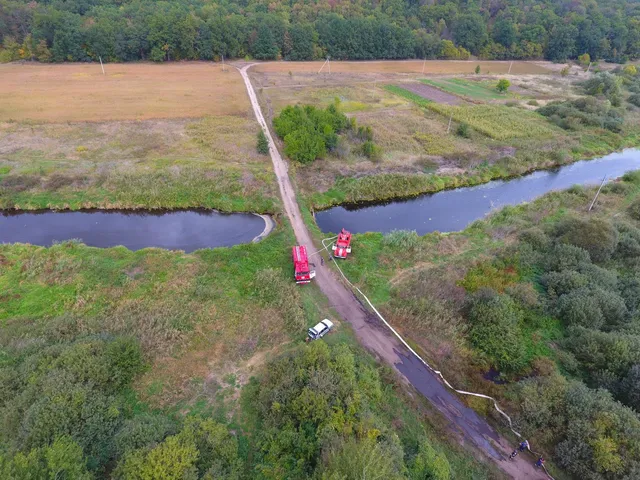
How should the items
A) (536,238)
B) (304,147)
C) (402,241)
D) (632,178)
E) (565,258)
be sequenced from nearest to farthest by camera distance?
(565,258) < (402,241) < (536,238) < (304,147) < (632,178)

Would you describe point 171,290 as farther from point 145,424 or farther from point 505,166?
point 505,166

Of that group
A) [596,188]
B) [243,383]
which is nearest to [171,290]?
[243,383]

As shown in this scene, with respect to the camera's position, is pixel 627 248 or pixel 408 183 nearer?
pixel 627 248

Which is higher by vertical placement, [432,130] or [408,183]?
[432,130]

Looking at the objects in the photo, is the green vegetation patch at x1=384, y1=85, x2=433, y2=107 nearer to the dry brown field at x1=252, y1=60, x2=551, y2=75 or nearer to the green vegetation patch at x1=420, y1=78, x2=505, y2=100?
the green vegetation patch at x1=420, y1=78, x2=505, y2=100

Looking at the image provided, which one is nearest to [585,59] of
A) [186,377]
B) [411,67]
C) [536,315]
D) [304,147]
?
[411,67]

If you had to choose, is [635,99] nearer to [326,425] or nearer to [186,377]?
[326,425]

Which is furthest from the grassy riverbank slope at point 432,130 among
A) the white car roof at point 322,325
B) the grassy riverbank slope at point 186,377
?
the white car roof at point 322,325

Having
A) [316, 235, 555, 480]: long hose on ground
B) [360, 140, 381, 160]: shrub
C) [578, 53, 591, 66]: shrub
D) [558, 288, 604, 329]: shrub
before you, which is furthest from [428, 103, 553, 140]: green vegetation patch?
[578, 53, 591, 66]: shrub
